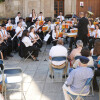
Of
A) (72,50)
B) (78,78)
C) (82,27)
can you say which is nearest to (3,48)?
(82,27)

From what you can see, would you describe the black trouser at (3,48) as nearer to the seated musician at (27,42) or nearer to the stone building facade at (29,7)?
the seated musician at (27,42)

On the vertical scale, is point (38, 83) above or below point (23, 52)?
below

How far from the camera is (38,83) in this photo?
23.7 ft

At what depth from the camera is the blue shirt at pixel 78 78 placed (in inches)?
194

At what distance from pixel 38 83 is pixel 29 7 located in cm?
1327

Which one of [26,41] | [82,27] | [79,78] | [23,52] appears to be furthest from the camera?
[82,27]

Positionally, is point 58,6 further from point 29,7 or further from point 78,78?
point 78,78

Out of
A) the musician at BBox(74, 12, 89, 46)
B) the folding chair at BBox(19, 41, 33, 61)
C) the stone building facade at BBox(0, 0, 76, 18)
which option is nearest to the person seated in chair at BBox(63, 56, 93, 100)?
the folding chair at BBox(19, 41, 33, 61)

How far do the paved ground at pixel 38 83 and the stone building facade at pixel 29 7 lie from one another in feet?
34.1

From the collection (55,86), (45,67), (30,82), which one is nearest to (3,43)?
(45,67)

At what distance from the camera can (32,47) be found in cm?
970

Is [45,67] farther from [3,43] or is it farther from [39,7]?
[39,7]

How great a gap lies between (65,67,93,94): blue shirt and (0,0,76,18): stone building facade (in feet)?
50.0

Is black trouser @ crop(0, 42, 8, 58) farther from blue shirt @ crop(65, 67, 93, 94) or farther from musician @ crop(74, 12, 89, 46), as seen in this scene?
blue shirt @ crop(65, 67, 93, 94)
